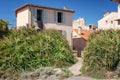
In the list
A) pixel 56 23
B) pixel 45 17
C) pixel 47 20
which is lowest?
pixel 56 23

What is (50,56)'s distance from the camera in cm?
1755

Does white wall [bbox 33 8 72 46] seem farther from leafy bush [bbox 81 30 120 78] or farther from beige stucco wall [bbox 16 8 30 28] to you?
leafy bush [bbox 81 30 120 78]

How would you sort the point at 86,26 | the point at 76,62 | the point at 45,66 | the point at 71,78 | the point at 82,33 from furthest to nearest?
the point at 86,26 < the point at 82,33 < the point at 76,62 < the point at 45,66 < the point at 71,78

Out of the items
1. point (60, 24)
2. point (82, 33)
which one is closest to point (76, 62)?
point (60, 24)

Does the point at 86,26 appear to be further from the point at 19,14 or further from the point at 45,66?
the point at 45,66

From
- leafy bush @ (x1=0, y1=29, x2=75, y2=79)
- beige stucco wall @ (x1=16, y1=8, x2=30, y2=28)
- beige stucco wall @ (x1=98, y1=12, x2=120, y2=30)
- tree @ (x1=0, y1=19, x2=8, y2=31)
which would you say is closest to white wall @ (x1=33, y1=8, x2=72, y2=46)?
beige stucco wall @ (x1=16, y1=8, x2=30, y2=28)

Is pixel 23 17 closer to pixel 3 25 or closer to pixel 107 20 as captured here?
pixel 3 25

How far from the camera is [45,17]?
33.1m

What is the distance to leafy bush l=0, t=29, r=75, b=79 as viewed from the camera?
54.1 feet

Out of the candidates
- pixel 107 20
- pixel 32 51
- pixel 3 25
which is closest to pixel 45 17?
pixel 3 25

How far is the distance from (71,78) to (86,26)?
45116 mm

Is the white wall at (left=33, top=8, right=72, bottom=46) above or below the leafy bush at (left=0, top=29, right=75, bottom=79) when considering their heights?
above

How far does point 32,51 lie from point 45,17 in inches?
632

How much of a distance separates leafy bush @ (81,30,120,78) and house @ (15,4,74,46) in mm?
15945
